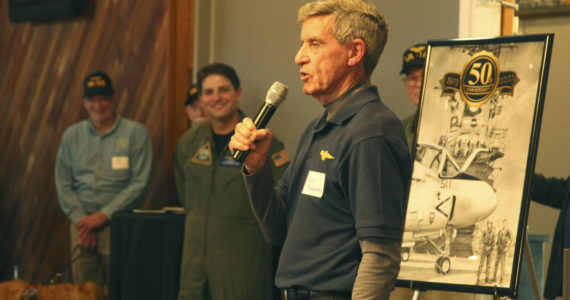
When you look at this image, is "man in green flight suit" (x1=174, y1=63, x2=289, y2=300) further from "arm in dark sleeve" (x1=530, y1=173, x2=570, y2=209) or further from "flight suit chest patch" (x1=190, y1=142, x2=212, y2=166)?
"arm in dark sleeve" (x1=530, y1=173, x2=570, y2=209)

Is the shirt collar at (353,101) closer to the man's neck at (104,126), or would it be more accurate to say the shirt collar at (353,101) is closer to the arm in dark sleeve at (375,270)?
the arm in dark sleeve at (375,270)

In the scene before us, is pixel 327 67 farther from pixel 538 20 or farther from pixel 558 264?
pixel 538 20

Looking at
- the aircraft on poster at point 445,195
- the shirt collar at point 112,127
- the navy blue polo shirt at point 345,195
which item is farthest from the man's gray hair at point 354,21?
the shirt collar at point 112,127

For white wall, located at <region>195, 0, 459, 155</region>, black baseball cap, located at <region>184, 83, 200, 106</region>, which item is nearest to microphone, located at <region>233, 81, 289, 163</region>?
white wall, located at <region>195, 0, 459, 155</region>

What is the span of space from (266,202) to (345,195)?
0.86 ft

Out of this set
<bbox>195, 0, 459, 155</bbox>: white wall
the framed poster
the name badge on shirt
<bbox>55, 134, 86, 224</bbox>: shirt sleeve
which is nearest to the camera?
the framed poster

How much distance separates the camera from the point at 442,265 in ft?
9.28

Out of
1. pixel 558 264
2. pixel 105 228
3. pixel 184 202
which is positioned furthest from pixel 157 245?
pixel 558 264

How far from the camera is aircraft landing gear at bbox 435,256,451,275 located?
2818 mm

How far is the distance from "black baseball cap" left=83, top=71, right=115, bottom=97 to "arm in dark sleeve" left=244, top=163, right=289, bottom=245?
10.3 ft

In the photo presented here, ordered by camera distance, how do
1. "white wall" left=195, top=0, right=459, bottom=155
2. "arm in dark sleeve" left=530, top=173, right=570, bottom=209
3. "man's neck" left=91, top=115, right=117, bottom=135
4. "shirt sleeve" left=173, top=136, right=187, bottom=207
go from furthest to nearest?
"man's neck" left=91, top=115, right=117, bottom=135
"white wall" left=195, top=0, right=459, bottom=155
"shirt sleeve" left=173, top=136, right=187, bottom=207
"arm in dark sleeve" left=530, top=173, right=570, bottom=209

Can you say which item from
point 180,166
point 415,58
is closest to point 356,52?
point 415,58

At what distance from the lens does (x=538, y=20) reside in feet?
17.1

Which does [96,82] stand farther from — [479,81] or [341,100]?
[341,100]
